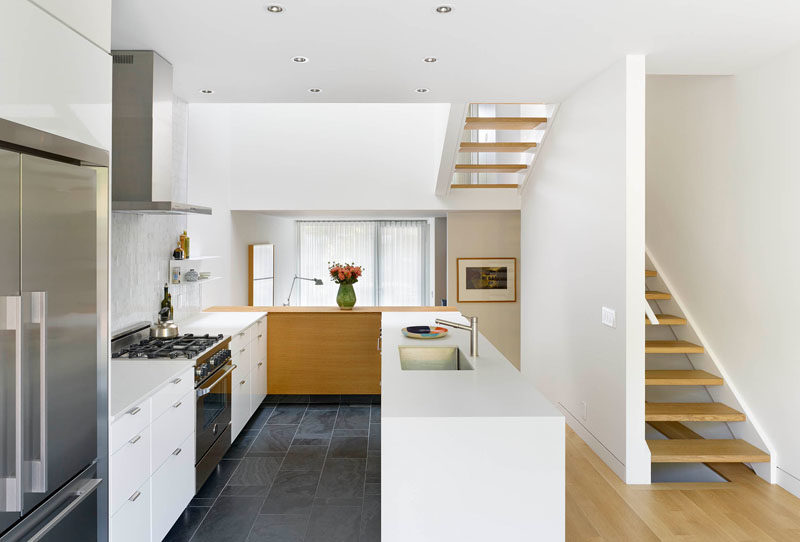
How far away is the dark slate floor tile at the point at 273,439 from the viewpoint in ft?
13.6

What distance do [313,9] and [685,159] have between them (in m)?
3.34

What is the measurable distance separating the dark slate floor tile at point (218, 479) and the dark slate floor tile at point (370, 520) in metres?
A: 0.93

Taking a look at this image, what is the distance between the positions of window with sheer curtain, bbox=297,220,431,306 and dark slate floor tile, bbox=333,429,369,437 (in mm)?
5670

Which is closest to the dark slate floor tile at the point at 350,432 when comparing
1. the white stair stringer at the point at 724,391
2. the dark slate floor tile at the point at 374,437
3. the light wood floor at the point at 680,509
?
the dark slate floor tile at the point at 374,437

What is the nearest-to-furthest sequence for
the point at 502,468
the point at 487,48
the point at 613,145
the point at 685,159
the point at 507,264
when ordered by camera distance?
the point at 502,468
the point at 487,48
the point at 613,145
the point at 685,159
the point at 507,264

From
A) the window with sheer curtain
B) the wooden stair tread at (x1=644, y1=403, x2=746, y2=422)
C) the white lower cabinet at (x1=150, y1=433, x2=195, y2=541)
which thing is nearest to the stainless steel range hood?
the white lower cabinet at (x1=150, y1=433, x2=195, y2=541)


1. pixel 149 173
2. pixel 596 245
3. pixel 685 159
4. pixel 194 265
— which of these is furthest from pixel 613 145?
pixel 194 265

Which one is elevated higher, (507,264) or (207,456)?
(507,264)

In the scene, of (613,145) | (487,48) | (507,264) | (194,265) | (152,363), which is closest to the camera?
(152,363)

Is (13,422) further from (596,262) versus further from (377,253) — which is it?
(377,253)

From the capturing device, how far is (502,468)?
2158mm

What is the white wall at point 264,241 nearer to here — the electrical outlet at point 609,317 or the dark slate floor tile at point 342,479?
the dark slate floor tile at point 342,479

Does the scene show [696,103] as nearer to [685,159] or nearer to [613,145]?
[685,159]

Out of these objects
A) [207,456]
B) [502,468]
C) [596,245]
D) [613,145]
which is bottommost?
[207,456]
